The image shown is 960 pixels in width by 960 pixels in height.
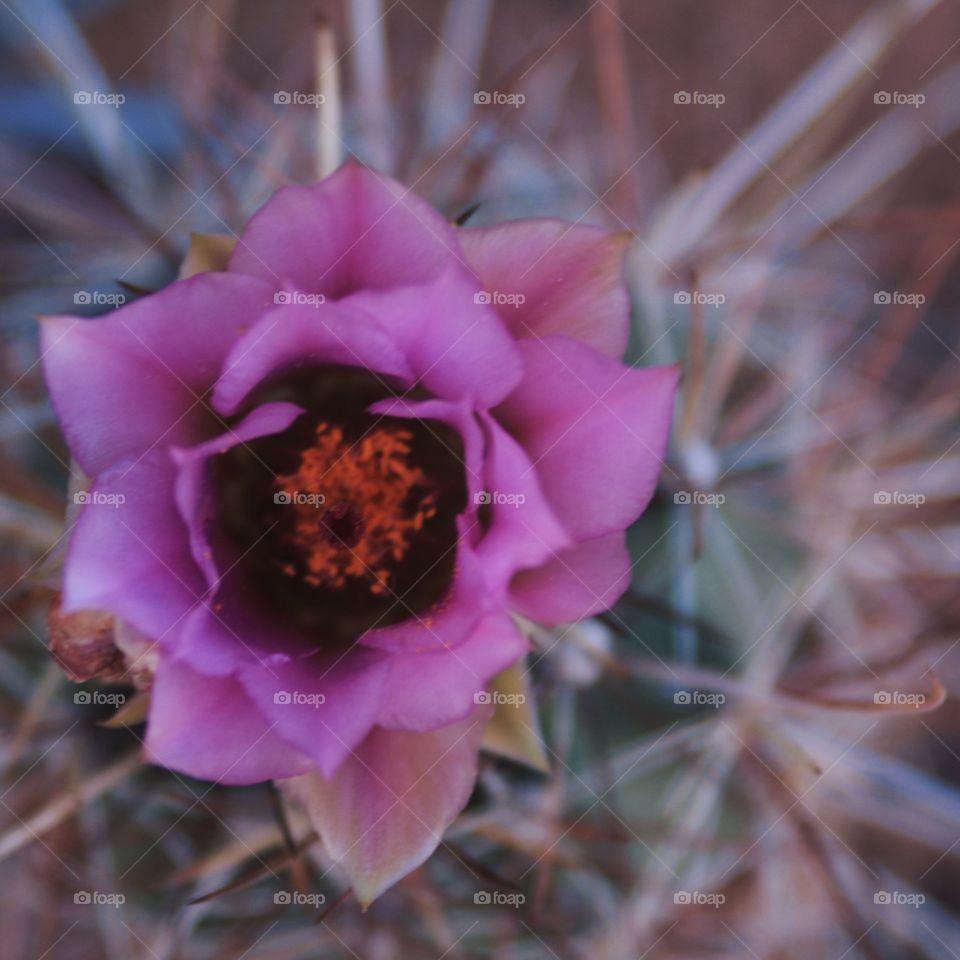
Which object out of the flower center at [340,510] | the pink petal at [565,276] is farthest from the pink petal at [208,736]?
the pink petal at [565,276]

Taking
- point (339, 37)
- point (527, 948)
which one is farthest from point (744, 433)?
point (339, 37)

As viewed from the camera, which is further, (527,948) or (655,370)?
(527,948)

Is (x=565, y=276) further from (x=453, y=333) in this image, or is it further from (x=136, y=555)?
(x=136, y=555)

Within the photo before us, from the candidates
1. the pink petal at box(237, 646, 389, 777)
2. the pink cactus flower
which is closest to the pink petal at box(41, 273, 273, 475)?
the pink cactus flower

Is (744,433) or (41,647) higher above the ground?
(744,433)

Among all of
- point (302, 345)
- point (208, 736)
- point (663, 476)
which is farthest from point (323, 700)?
point (663, 476)

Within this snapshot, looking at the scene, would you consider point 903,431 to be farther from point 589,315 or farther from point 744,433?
point 589,315

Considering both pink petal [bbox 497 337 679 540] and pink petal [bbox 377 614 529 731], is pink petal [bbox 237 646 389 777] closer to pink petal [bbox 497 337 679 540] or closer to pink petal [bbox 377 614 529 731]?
pink petal [bbox 377 614 529 731]
